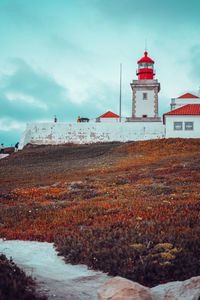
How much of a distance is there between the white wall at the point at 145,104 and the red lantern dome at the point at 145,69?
13.1 feet

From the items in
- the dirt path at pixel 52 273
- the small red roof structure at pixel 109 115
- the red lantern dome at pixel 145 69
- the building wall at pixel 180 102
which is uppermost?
the red lantern dome at pixel 145 69

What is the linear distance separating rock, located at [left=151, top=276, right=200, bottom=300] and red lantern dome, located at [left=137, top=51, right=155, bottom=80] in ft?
190

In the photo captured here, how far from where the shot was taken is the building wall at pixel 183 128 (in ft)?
147

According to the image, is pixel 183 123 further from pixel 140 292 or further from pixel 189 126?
pixel 140 292

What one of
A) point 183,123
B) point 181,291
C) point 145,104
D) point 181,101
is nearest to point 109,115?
point 145,104

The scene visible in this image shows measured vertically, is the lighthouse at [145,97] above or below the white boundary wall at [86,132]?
above

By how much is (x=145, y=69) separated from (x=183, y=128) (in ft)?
65.0

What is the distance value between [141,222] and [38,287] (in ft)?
13.8

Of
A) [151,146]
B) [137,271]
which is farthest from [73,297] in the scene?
[151,146]

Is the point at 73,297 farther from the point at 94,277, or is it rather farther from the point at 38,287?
the point at 94,277

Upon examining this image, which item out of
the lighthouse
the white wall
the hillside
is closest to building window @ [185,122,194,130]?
the lighthouse

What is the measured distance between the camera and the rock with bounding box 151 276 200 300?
12.8ft

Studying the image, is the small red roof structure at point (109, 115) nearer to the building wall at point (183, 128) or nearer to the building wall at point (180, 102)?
the building wall at point (180, 102)

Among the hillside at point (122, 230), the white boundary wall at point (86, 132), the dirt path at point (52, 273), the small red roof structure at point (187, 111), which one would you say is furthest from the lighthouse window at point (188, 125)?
the dirt path at point (52, 273)
